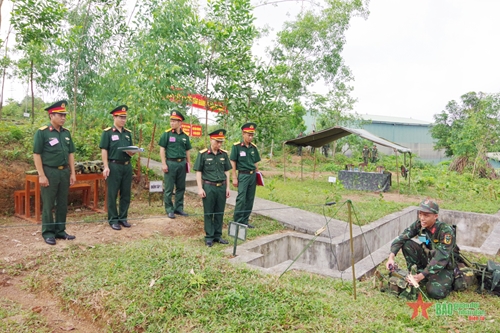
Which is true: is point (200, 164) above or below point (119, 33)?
below

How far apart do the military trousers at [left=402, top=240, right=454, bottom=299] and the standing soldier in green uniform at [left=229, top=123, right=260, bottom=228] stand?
2473mm

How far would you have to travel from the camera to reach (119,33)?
779 cm

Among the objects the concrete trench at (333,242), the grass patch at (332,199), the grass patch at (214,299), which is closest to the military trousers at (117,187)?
the grass patch at (214,299)

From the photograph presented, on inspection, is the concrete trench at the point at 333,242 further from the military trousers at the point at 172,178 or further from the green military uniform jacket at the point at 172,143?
the green military uniform jacket at the point at 172,143

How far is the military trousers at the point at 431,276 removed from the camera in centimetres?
378

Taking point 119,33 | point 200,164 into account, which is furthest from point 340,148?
point 200,164

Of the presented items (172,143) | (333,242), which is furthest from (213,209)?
(333,242)

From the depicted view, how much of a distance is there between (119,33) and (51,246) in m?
5.10

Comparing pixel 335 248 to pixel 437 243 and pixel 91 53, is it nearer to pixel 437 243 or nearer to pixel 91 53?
pixel 437 243

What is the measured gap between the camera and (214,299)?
305cm

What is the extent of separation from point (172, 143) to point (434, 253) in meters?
4.06

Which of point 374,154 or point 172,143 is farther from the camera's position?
point 374,154

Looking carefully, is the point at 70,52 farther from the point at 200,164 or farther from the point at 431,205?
the point at 431,205

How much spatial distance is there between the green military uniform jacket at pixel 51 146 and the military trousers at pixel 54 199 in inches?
4.0
